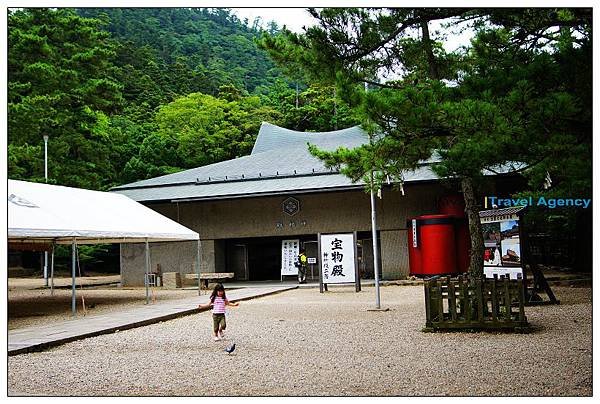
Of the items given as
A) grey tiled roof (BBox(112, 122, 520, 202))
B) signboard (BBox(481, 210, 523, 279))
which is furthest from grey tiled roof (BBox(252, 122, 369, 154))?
signboard (BBox(481, 210, 523, 279))

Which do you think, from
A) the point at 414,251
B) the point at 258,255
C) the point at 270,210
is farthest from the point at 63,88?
the point at 414,251

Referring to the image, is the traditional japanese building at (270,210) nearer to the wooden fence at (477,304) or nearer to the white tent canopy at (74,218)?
the white tent canopy at (74,218)

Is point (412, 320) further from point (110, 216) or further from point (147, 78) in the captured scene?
point (147, 78)

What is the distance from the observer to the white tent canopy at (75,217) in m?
9.64

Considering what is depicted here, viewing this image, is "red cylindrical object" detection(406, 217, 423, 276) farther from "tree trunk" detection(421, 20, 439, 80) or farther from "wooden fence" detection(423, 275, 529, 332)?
"wooden fence" detection(423, 275, 529, 332)

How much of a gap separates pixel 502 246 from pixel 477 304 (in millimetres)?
2644

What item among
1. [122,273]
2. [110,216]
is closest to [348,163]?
[110,216]

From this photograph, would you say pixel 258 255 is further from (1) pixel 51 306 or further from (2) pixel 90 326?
(2) pixel 90 326

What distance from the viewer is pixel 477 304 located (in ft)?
25.2

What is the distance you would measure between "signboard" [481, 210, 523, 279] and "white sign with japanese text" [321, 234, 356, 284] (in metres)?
4.81

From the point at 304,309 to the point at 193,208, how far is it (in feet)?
31.2

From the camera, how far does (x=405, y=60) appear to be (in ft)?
30.0

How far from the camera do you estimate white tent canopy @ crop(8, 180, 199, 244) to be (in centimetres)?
964

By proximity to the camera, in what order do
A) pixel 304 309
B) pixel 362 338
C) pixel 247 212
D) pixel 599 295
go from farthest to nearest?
pixel 247 212, pixel 304 309, pixel 362 338, pixel 599 295
